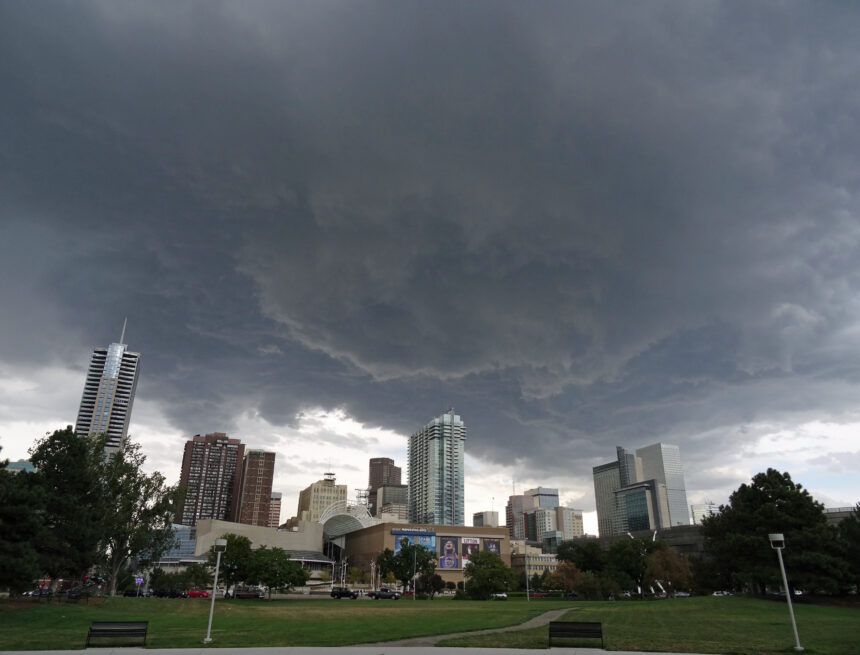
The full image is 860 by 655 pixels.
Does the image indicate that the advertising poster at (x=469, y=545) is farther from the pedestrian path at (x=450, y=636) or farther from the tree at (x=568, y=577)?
the pedestrian path at (x=450, y=636)

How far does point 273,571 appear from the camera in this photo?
2889 inches

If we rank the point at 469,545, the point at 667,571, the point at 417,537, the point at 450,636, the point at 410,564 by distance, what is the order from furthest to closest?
the point at 469,545 < the point at 417,537 < the point at 410,564 < the point at 667,571 < the point at 450,636

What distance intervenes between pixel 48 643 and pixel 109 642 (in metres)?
2.32

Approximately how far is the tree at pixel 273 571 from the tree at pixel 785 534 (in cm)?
5449

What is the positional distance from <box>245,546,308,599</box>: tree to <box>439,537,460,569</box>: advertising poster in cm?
8916

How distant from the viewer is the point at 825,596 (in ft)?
178

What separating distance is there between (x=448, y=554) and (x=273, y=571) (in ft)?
318

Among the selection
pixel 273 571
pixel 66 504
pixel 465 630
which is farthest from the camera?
pixel 273 571

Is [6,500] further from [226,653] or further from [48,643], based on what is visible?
[226,653]

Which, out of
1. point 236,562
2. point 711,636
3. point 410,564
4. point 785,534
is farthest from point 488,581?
point 711,636

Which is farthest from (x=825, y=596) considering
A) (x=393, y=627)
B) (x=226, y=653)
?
(x=226, y=653)

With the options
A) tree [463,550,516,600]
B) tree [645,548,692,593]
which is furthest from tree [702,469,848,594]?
tree [463,550,516,600]

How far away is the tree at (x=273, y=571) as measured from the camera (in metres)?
73.3

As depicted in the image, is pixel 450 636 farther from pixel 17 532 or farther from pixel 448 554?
pixel 448 554
